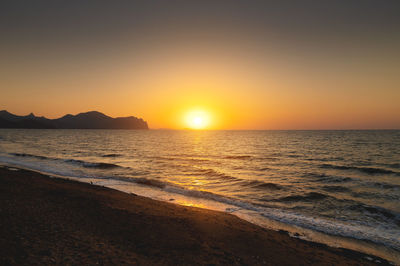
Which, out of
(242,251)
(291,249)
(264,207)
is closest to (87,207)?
(242,251)

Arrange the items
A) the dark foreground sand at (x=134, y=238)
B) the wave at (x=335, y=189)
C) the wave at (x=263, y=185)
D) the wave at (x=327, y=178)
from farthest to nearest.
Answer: the wave at (x=327, y=178) → the wave at (x=263, y=185) → the wave at (x=335, y=189) → the dark foreground sand at (x=134, y=238)

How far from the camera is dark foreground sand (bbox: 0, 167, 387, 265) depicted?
602 centimetres

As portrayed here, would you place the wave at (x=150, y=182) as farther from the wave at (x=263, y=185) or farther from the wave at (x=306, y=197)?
the wave at (x=306, y=197)

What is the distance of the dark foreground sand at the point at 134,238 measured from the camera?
19.8 ft

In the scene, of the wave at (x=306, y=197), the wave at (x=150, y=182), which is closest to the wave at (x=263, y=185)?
the wave at (x=306, y=197)

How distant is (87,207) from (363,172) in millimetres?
28007

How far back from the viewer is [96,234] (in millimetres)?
7391

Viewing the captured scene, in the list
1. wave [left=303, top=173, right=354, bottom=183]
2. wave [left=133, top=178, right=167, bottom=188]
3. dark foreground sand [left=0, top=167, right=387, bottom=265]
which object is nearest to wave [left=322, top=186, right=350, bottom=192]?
wave [left=303, top=173, right=354, bottom=183]

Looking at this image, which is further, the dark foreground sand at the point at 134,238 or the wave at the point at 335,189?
the wave at the point at 335,189

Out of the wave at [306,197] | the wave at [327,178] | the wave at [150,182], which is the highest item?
the wave at [327,178]

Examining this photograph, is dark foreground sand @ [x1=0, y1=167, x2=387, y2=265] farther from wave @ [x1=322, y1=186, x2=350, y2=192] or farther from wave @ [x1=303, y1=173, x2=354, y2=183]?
wave @ [x1=303, y1=173, x2=354, y2=183]

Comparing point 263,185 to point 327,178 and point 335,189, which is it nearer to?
point 335,189

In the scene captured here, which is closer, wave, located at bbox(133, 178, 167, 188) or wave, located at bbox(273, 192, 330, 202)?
wave, located at bbox(273, 192, 330, 202)

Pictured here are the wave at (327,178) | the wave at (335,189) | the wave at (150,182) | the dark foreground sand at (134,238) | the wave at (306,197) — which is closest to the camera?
the dark foreground sand at (134,238)
